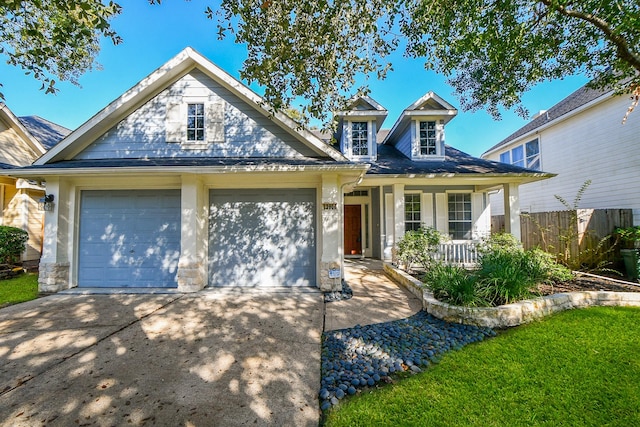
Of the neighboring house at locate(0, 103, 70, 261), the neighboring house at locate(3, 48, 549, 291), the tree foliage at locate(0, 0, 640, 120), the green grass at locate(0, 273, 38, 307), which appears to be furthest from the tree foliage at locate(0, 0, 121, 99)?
the neighboring house at locate(0, 103, 70, 261)

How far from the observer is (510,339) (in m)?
4.13

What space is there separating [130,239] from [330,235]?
5276 mm

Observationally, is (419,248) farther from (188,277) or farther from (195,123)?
(195,123)

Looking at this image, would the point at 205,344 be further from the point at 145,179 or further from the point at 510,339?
the point at 145,179

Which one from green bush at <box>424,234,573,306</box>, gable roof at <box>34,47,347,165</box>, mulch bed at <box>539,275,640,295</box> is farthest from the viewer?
gable roof at <box>34,47,347,165</box>

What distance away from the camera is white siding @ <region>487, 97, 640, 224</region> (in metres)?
9.87

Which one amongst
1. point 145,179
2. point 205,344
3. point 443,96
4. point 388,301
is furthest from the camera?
point 443,96

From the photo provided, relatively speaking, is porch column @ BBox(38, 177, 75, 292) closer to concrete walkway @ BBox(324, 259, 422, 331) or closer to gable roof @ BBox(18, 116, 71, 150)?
concrete walkway @ BBox(324, 259, 422, 331)

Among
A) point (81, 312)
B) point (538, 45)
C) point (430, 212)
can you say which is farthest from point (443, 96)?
point (81, 312)

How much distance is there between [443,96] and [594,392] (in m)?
10.6

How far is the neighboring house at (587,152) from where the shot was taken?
9.94 metres

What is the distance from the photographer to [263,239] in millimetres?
7461

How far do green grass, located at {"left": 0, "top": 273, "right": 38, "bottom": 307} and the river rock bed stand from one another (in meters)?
7.45

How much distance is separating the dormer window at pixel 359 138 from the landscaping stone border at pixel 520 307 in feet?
22.1
